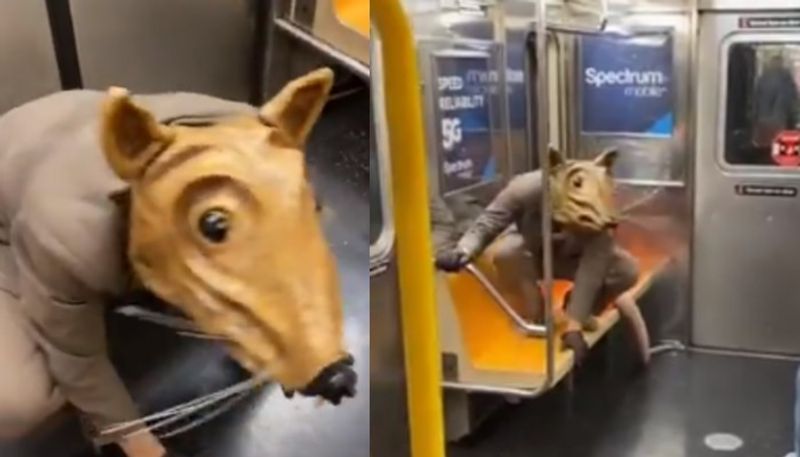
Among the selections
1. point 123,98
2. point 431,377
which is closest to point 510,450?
point 431,377

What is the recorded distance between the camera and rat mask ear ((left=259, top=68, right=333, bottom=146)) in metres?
0.94

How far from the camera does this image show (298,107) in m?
0.95

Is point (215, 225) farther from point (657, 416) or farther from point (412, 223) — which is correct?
point (657, 416)

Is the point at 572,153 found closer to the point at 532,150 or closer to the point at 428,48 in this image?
the point at 532,150

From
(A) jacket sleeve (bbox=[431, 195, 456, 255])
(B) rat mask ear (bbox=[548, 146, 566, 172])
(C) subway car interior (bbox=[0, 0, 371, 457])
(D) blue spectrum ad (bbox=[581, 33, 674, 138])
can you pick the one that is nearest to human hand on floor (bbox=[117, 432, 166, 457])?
(C) subway car interior (bbox=[0, 0, 371, 457])

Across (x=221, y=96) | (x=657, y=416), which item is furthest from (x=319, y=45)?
(x=657, y=416)

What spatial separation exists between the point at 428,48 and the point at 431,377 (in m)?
1.70

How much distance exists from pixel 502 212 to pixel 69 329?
214 centimetres

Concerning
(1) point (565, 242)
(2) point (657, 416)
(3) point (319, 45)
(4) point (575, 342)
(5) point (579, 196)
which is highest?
(3) point (319, 45)

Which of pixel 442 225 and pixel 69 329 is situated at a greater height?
pixel 69 329

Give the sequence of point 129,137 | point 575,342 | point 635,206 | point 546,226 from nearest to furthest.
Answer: point 129,137
point 546,226
point 575,342
point 635,206

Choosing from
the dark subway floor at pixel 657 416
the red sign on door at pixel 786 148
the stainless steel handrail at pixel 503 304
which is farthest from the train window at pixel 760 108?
the stainless steel handrail at pixel 503 304

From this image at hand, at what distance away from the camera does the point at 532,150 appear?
3.38 m

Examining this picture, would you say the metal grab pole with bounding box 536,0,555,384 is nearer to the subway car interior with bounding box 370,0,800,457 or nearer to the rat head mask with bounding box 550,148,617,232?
the subway car interior with bounding box 370,0,800,457
